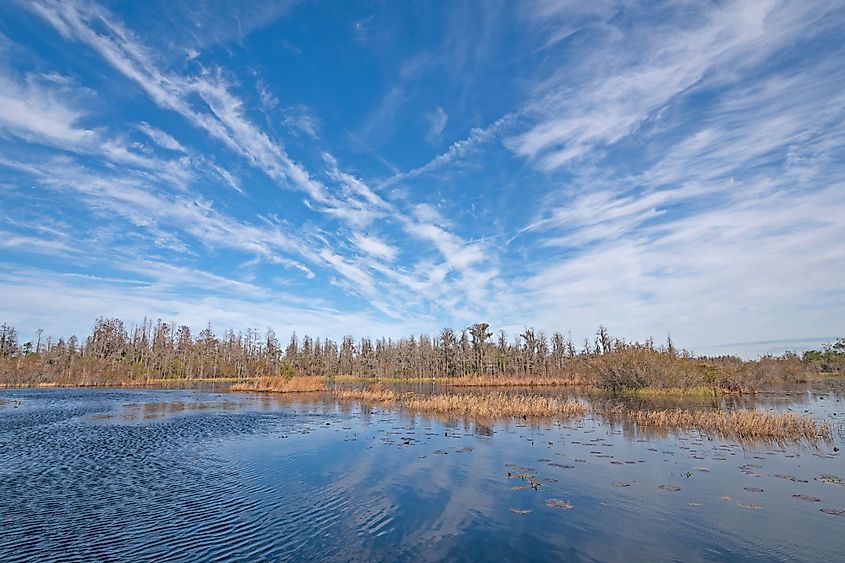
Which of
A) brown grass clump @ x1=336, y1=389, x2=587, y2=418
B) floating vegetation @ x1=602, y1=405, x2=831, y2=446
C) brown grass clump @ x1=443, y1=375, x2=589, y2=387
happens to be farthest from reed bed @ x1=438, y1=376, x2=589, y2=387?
floating vegetation @ x1=602, y1=405, x2=831, y2=446

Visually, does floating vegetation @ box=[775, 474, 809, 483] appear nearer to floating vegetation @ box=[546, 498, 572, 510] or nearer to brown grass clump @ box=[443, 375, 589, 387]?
floating vegetation @ box=[546, 498, 572, 510]

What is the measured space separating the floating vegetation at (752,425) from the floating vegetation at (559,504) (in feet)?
54.2

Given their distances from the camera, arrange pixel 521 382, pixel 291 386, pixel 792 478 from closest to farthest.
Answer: pixel 792 478
pixel 291 386
pixel 521 382

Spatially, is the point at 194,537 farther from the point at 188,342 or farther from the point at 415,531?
the point at 188,342

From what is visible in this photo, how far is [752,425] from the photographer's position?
2464cm

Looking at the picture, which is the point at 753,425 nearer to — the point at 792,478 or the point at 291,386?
the point at 792,478

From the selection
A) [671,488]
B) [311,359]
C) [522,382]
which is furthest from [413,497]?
[311,359]

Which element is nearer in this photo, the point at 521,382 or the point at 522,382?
the point at 521,382

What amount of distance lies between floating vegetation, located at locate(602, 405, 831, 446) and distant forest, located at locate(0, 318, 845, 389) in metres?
22.7

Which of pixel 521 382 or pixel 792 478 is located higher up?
pixel 521 382

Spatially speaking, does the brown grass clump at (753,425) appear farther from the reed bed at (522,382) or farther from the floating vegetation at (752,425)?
the reed bed at (522,382)

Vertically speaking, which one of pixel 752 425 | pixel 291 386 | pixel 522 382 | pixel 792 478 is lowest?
pixel 792 478

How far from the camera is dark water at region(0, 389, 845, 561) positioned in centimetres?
1024

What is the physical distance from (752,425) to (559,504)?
59.3 feet
